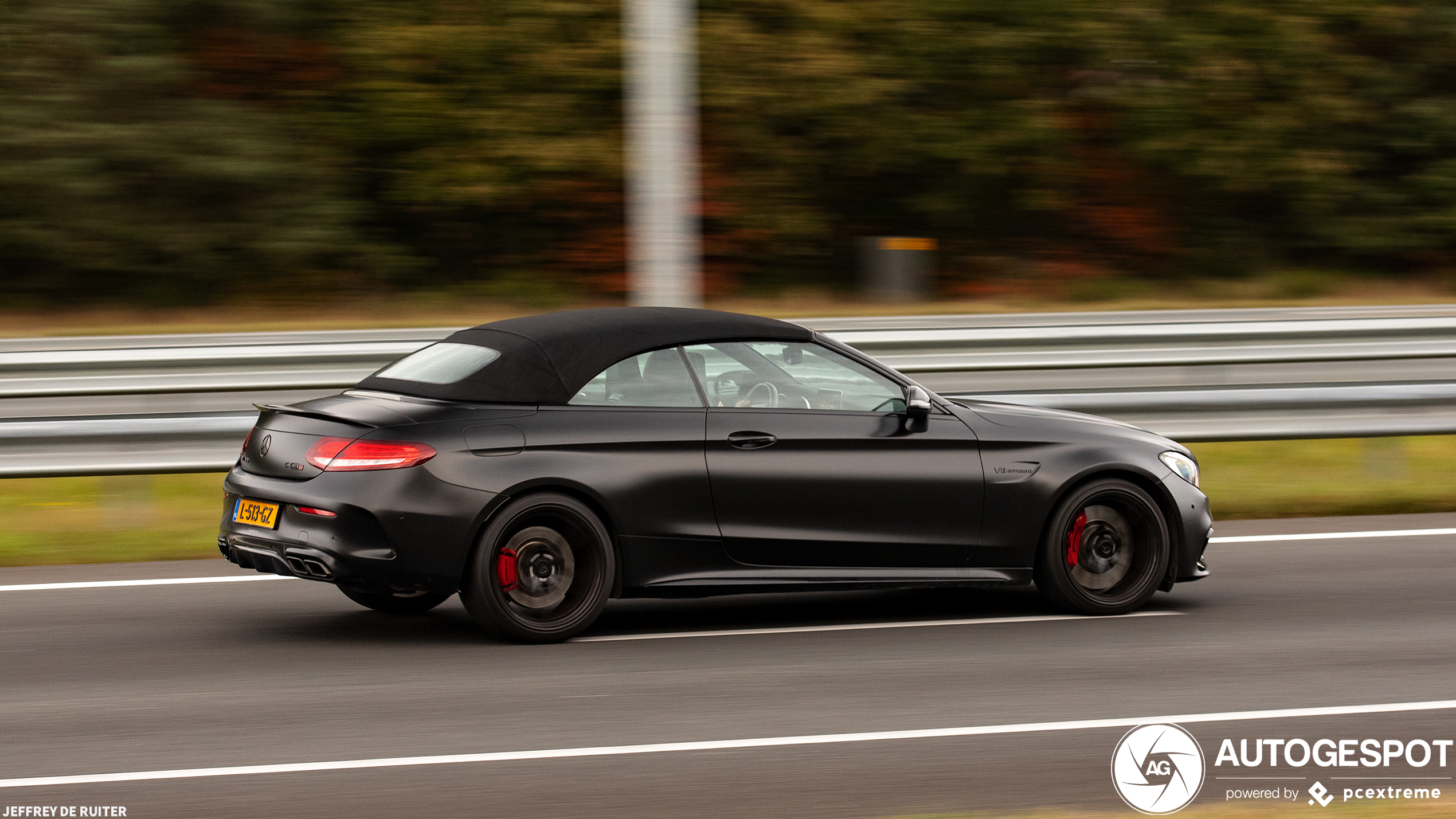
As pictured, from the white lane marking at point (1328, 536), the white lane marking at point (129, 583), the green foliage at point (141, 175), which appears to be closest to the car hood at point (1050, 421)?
the white lane marking at point (1328, 536)

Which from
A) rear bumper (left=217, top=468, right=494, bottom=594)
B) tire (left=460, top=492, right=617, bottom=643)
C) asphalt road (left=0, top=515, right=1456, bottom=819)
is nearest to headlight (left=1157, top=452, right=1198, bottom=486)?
asphalt road (left=0, top=515, right=1456, bottom=819)

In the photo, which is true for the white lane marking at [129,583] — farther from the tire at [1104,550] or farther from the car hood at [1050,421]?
the tire at [1104,550]

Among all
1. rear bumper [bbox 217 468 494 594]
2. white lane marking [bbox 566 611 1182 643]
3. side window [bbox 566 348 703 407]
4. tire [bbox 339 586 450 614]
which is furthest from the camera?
tire [bbox 339 586 450 614]

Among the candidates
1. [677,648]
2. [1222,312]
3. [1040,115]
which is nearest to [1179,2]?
[1040,115]

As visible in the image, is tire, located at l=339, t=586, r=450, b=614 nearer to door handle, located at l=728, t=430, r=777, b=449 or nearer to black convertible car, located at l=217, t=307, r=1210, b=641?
black convertible car, located at l=217, t=307, r=1210, b=641

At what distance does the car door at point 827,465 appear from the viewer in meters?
7.57

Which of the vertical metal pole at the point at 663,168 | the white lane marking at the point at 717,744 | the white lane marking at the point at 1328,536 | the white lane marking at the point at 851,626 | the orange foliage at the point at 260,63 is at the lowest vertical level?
the white lane marking at the point at 717,744

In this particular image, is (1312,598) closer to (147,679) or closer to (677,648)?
(677,648)

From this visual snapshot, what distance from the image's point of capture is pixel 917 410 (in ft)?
25.5

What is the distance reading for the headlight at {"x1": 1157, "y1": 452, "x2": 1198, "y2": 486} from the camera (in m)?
8.23

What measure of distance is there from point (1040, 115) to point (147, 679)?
2037cm

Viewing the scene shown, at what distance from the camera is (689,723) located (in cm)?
626

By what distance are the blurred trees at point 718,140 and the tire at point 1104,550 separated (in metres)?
16.3

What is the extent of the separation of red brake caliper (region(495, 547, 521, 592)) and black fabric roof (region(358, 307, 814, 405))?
0.62m
